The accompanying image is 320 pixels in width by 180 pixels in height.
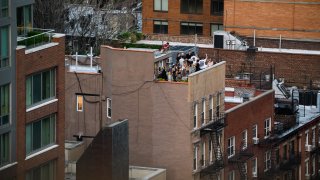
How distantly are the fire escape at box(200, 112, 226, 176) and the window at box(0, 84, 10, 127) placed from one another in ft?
58.0

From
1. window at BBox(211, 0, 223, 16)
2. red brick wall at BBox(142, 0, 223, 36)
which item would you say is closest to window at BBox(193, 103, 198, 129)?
window at BBox(211, 0, 223, 16)

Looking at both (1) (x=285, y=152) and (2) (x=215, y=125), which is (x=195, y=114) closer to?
(2) (x=215, y=125)

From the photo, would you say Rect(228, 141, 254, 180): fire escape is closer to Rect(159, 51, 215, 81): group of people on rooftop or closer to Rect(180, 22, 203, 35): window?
Rect(159, 51, 215, 81): group of people on rooftop

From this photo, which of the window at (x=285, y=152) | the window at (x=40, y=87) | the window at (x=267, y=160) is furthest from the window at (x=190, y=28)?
the window at (x=40, y=87)

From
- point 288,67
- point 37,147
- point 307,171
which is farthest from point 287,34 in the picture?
point 37,147

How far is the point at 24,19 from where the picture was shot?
7012 centimetres

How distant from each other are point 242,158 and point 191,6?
41.3 metres

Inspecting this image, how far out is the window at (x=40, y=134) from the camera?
69.6 metres

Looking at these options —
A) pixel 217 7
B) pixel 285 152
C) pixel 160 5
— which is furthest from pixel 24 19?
pixel 160 5

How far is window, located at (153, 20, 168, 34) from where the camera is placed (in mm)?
129500

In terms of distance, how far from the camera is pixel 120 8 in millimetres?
147875

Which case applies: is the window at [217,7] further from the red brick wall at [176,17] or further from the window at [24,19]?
the window at [24,19]

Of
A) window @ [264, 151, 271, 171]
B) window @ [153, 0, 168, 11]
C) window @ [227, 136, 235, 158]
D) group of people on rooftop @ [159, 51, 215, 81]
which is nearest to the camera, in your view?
group of people on rooftop @ [159, 51, 215, 81]

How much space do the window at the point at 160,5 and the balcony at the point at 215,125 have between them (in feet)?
145
